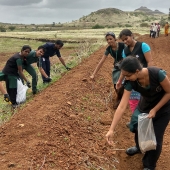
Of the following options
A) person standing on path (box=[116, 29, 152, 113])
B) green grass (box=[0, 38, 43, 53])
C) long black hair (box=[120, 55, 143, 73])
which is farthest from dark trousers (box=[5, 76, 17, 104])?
green grass (box=[0, 38, 43, 53])

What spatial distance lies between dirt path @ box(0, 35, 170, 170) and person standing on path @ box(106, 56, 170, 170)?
2.15ft

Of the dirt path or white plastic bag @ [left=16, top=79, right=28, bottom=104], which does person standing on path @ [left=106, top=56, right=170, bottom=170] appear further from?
white plastic bag @ [left=16, top=79, right=28, bottom=104]

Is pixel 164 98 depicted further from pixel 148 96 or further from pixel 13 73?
pixel 13 73

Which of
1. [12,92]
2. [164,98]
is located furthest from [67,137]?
[12,92]

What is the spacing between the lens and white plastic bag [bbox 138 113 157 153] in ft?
12.9

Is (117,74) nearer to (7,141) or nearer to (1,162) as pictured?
(7,141)

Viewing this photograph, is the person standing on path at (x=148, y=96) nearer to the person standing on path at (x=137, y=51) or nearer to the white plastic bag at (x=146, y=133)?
the white plastic bag at (x=146, y=133)

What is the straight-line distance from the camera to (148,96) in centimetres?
390

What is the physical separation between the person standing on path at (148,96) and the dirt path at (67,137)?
0.65m

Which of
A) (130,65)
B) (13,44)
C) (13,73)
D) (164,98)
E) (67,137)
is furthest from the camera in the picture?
(13,44)

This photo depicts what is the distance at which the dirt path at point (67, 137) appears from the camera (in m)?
4.03

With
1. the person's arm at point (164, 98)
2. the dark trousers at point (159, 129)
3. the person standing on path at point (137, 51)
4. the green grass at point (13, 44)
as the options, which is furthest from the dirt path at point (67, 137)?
the green grass at point (13, 44)

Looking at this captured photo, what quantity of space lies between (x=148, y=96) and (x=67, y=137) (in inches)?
58.0

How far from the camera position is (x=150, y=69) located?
365cm
